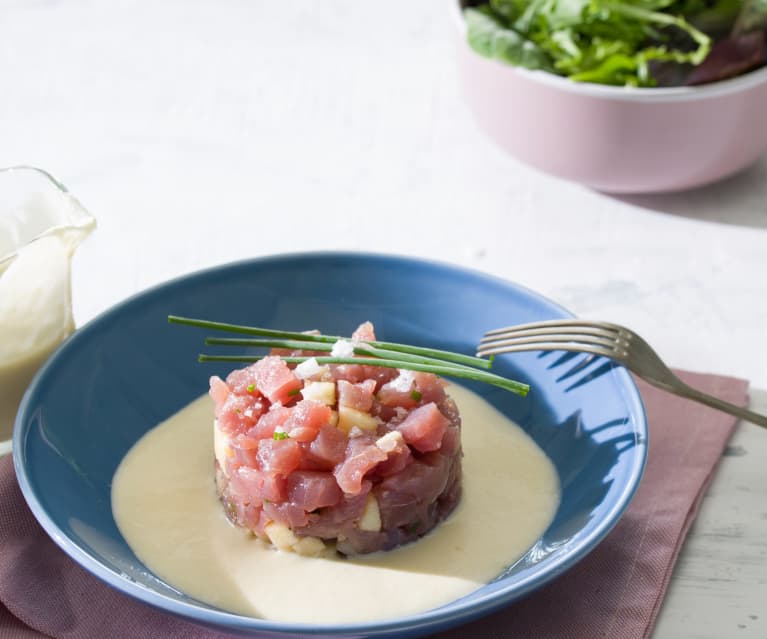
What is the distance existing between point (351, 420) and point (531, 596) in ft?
1.80

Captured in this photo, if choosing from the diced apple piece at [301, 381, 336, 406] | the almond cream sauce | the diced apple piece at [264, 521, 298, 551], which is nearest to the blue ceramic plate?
the almond cream sauce

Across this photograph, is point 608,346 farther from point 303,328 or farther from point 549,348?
point 303,328

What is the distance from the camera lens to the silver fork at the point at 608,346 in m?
2.66

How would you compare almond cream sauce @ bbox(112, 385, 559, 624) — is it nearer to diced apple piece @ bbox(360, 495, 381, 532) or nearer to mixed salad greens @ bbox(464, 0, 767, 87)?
diced apple piece @ bbox(360, 495, 381, 532)

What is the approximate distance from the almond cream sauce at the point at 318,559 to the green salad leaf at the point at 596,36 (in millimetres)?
1560

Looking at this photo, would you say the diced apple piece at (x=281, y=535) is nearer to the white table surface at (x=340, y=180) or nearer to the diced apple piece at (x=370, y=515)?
the diced apple piece at (x=370, y=515)

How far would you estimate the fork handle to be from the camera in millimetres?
2617

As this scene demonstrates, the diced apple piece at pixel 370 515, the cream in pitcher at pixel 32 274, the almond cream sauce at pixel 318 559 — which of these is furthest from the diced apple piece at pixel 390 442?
the cream in pitcher at pixel 32 274

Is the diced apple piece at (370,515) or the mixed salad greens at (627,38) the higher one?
the mixed salad greens at (627,38)

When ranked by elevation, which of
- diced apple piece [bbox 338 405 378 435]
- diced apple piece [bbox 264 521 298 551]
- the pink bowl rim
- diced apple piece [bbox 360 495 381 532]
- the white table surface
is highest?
the pink bowl rim

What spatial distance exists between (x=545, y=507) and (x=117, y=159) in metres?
2.61

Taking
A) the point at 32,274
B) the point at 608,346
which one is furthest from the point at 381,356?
the point at 32,274

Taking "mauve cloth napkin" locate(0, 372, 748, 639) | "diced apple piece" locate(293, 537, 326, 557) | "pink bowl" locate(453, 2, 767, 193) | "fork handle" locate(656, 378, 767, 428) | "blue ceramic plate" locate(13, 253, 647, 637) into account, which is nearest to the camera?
"blue ceramic plate" locate(13, 253, 647, 637)

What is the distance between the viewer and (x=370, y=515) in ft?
8.10
